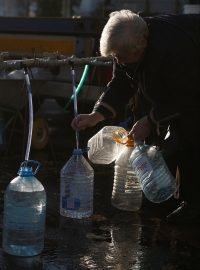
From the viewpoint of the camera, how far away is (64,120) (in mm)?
11875

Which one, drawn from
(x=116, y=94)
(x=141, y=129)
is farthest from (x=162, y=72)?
(x=116, y=94)

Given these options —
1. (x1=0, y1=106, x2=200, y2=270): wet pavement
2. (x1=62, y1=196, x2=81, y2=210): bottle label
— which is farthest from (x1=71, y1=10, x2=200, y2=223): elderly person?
(x1=62, y1=196, x2=81, y2=210): bottle label

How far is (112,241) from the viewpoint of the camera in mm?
4867

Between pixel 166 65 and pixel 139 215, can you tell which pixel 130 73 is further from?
pixel 139 215

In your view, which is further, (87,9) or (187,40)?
(87,9)

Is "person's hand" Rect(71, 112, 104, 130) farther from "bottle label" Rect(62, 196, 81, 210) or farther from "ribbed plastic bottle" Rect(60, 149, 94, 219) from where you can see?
"bottle label" Rect(62, 196, 81, 210)

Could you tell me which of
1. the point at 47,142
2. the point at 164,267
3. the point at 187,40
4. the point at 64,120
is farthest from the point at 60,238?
the point at 64,120

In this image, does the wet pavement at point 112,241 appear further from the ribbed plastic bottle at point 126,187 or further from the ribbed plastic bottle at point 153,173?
the ribbed plastic bottle at point 153,173

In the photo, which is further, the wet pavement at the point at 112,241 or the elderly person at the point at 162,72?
the elderly person at the point at 162,72

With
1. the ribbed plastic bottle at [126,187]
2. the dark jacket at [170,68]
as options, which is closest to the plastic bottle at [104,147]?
the ribbed plastic bottle at [126,187]

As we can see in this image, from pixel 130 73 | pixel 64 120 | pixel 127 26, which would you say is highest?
pixel 127 26

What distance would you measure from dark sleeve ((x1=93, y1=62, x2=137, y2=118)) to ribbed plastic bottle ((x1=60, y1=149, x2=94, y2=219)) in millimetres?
437

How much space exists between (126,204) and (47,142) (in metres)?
3.36

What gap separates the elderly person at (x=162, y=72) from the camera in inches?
186
